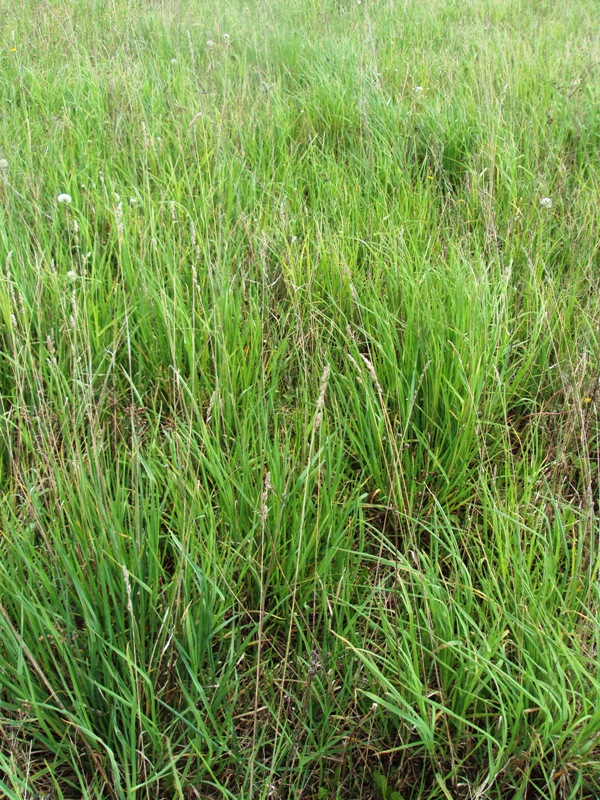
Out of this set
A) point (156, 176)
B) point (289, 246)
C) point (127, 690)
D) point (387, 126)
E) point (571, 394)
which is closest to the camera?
point (127, 690)

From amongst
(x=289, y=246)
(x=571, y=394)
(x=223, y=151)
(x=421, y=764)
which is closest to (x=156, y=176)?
(x=223, y=151)

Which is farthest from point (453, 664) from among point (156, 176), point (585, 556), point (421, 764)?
point (156, 176)

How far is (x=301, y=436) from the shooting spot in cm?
158

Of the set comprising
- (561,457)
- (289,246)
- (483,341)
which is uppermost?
(289,246)

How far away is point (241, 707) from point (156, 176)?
6.87ft

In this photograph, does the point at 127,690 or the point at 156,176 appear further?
the point at 156,176

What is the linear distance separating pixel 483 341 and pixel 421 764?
41.2 inches

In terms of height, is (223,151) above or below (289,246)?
above

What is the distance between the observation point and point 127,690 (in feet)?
3.61

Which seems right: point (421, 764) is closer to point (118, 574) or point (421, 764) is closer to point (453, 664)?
point (453, 664)

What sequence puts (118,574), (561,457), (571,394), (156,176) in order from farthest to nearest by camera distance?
(156,176) < (571,394) < (561,457) < (118,574)

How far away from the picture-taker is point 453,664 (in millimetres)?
1189

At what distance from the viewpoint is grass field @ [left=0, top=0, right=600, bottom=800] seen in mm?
1119

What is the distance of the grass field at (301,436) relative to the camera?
3.67 ft
